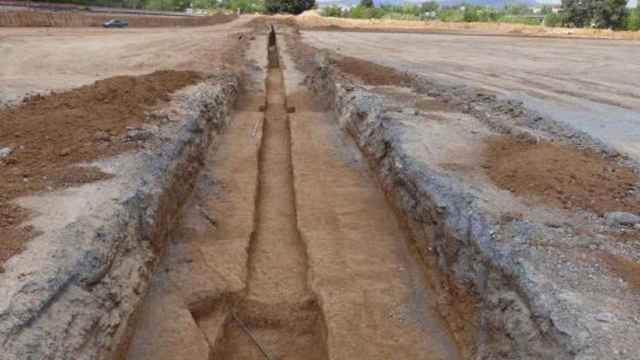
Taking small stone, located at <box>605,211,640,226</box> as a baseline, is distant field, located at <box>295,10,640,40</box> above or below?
below

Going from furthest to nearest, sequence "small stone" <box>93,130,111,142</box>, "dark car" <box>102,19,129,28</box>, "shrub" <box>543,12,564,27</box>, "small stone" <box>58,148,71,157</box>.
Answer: "shrub" <box>543,12,564,27</box>, "dark car" <box>102,19,129,28</box>, "small stone" <box>93,130,111,142</box>, "small stone" <box>58,148,71,157</box>

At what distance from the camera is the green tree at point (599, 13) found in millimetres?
57750

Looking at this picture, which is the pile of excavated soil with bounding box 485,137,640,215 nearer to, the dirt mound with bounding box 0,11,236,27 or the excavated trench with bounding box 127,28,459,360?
the excavated trench with bounding box 127,28,459,360

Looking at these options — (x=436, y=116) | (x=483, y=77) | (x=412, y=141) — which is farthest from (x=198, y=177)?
(x=483, y=77)

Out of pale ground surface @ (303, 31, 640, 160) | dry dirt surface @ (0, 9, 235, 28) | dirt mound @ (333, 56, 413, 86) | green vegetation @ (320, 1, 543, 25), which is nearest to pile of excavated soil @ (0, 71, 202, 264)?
dirt mound @ (333, 56, 413, 86)

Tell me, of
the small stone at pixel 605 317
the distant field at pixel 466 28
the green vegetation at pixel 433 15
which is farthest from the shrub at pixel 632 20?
the small stone at pixel 605 317

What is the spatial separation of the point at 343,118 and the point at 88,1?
5980 cm

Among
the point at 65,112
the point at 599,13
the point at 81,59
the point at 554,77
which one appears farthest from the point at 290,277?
the point at 599,13

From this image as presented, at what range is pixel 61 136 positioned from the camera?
780 centimetres

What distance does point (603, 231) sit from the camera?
17.2ft

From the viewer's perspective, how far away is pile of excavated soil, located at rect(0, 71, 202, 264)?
232 inches

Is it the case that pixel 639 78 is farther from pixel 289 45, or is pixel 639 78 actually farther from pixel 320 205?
pixel 289 45

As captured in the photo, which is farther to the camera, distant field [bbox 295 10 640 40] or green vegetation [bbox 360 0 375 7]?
green vegetation [bbox 360 0 375 7]

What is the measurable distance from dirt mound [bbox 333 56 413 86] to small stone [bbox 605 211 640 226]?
8.90m
